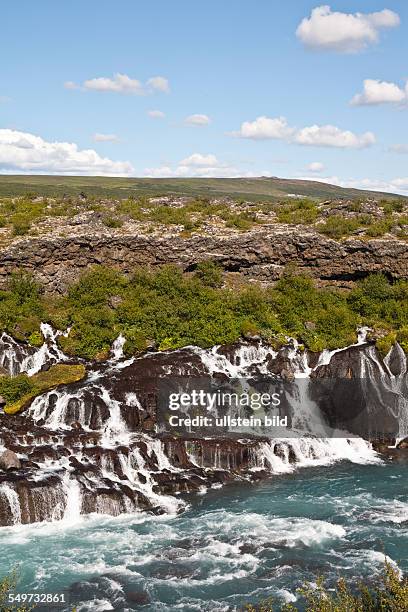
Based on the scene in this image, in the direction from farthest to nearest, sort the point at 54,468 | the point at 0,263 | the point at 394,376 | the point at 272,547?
1. the point at 0,263
2. the point at 394,376
3. the point at 54,468
4. the point at 272,547

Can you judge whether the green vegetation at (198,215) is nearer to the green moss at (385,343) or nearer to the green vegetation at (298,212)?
the green vegetation at (298,212)

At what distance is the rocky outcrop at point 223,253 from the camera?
52.4 m

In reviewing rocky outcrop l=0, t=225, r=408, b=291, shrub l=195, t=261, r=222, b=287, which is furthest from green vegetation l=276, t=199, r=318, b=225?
shrub l=195, t=261, r=222, b=287

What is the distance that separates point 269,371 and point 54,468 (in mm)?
17486

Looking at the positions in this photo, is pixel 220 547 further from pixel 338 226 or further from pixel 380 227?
pixel 380 227

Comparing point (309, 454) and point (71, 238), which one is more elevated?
point (71, 238)

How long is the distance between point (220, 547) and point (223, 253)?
105 feet

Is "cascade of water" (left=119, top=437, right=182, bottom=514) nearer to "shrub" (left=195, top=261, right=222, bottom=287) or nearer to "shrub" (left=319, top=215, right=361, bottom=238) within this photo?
"shrub" (left=195, top=261, right=222, bottom=287)

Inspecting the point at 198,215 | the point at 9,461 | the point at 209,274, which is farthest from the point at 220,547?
the point at 198,215

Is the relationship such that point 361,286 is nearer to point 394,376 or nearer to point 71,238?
point 394,376

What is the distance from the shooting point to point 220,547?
85.5 feet

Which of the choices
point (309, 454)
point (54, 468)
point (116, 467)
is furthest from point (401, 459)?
point (54, 468)

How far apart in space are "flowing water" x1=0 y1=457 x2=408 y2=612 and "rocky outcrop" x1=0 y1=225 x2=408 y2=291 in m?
24.6

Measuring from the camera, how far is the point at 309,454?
3697cm
